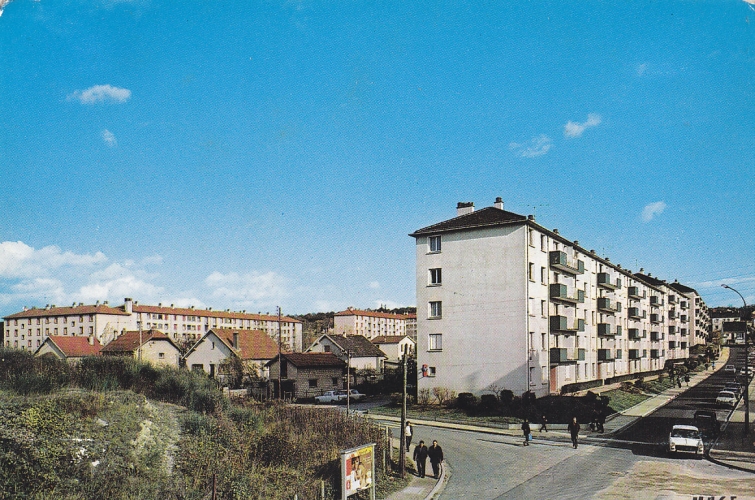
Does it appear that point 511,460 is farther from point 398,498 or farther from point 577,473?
point 398,498

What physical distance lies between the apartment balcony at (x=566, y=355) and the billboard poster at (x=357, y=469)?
2918 cm

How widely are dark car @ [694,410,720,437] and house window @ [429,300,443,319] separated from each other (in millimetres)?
17647

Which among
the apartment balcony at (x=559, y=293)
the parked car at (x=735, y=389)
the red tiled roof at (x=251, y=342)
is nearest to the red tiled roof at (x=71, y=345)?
the red tiled roof at (x=251, y=342)

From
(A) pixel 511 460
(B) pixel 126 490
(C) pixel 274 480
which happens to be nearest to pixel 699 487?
(A) pixel 511 460

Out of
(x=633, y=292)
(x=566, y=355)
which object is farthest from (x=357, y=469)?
(x=633, y=292)

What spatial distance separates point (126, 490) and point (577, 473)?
15.6 meters

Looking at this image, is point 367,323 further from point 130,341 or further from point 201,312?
point 130,341

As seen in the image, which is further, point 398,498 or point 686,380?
point 686,380

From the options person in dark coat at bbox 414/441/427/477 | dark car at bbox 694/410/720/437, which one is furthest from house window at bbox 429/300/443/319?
person in dark coat at bbox 414/441/427/477

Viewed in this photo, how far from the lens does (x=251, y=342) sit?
63.3 metres

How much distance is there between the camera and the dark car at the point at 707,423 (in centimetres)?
3154

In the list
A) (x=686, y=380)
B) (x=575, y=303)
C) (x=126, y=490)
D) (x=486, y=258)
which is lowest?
(x=686, y=380)

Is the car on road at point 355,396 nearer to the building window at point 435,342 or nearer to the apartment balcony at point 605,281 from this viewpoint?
the building window at point 435,342

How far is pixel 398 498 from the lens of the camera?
719 inches
